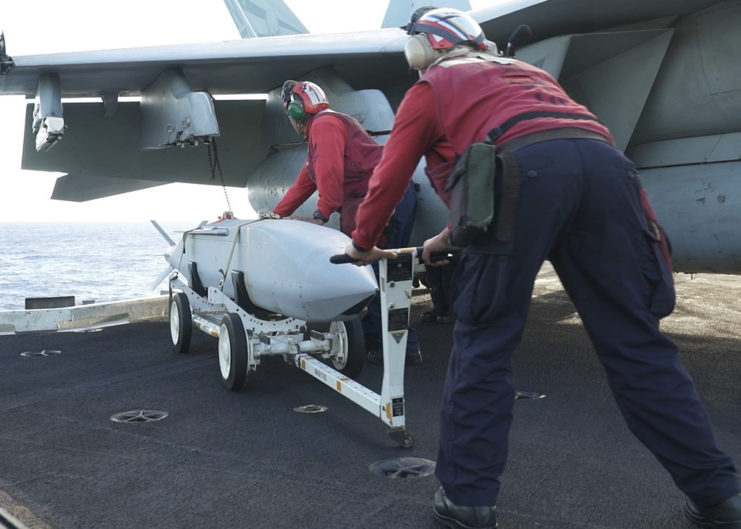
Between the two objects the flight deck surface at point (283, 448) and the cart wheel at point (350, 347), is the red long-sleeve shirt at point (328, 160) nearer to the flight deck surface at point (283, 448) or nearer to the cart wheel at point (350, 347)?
the cart wheel at point (350, 347)

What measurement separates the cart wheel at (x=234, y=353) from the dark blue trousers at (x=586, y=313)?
1.97m

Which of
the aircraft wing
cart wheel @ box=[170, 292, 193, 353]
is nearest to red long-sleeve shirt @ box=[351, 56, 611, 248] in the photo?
the aircraft wing

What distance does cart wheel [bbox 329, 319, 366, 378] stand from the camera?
12.9ft

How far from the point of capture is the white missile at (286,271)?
3.34m

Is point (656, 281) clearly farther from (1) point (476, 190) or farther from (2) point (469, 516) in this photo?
(2) point (469, 516)

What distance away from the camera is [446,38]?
7.23 ft

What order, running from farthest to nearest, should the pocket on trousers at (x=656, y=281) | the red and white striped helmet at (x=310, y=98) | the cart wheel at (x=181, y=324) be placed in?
the cart wheel at (x=181, y=324) → the red and white striped helmet at (x=310, y=98) → the pocket on trousers at (x=656, y=281)

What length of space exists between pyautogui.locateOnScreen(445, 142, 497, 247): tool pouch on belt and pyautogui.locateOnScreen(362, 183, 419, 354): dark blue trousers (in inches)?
100

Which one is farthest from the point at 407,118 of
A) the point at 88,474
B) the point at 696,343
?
the point at 696,343

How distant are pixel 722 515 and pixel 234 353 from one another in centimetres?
258

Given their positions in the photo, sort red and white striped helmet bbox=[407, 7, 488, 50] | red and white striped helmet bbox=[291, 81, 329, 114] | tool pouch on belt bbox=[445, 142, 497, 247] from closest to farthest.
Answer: tool pouch on belt bbox=[445, 142, 497, 247]
red and white striped helmet bbox=[407, 7, 488, 50]
red and white striped helmet bbox=[291, 81, 329, 114]

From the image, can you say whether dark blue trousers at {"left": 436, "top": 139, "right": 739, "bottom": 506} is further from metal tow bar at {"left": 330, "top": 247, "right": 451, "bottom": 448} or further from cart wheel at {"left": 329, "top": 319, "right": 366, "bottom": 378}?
cart wheel at {"left": 329, "top": 319, "right": 366, "bottom": 378}

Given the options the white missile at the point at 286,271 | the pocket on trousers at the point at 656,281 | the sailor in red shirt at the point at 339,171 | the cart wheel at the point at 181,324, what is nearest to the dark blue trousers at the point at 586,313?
the pocket on trousers at the point at 656,281

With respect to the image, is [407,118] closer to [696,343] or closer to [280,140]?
[696,343]
